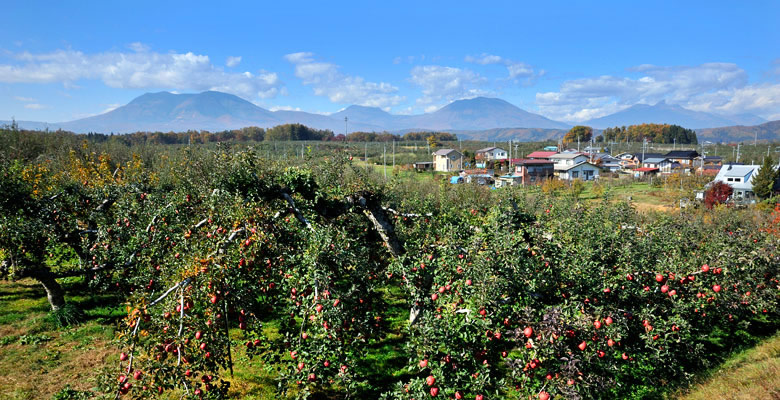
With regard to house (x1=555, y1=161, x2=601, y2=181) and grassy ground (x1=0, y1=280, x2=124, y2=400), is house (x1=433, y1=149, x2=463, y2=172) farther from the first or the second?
grassy ground (x1=0, y1=280, x2=124, y2=400)

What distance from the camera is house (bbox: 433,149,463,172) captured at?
76938 millimetres

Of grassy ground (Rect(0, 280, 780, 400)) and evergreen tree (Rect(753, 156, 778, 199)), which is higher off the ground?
evergreen tree (Rect(753, 156, 778, 199))

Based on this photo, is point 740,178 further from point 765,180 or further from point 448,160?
point 448,160

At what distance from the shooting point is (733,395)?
8.04m

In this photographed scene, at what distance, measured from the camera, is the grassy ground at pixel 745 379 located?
7.92 metres

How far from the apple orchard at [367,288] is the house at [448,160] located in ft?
214

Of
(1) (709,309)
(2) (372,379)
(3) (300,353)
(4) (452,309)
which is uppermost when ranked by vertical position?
(4) (452,309)

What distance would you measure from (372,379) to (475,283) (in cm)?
497

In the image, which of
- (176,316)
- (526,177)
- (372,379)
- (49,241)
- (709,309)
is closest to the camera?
(176,316)

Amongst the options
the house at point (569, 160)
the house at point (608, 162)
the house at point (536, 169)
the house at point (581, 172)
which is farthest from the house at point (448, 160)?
the house at point (608, 162)

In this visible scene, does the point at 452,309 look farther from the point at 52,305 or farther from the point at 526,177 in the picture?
the point at 526,177

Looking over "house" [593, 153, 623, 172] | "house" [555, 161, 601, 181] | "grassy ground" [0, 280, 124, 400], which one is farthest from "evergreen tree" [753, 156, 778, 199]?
"grassy ground" [0, 280, 124, 400]

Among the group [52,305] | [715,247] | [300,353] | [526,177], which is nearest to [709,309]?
[715,247]

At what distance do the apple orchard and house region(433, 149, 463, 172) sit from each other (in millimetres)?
65157
